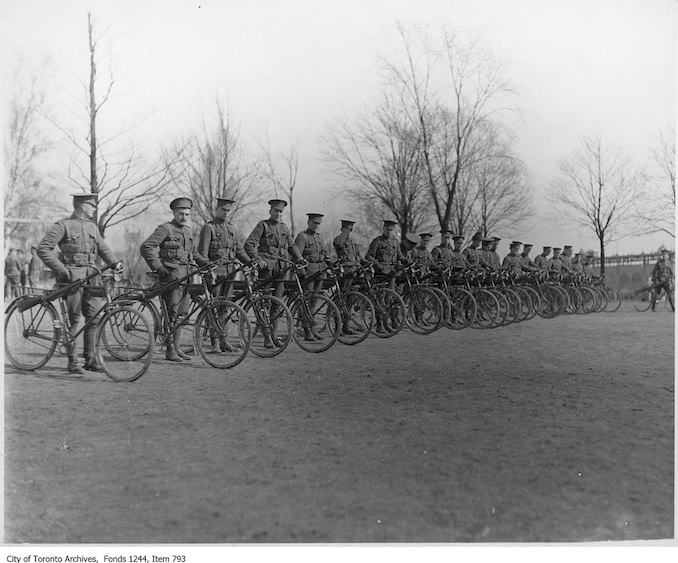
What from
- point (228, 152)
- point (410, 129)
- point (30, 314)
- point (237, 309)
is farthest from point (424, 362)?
point (30, 314)

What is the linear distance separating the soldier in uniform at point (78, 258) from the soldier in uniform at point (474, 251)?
5361 millimetres

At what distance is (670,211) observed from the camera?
512 cm

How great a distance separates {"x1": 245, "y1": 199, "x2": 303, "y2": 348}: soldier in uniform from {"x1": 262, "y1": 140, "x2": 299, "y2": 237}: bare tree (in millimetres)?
763

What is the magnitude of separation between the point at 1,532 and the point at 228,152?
3558 millimetres

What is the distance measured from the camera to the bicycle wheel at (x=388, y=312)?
24.4 ft

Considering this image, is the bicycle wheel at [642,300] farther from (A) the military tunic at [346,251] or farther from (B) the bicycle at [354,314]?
(B) the bicycle at [354,314]

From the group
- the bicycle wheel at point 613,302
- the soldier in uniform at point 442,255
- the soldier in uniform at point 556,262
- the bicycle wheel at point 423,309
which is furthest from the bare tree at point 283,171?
the bicycle wheel at point 613,302

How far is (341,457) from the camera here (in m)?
3.16

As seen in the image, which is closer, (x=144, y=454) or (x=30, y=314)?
(x=144, y=454)

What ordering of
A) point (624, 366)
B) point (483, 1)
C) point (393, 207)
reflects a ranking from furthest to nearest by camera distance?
point (393, 207) → point (624, 366) → point (483, 1)

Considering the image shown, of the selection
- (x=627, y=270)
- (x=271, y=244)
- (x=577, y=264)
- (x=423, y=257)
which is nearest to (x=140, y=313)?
(x=271, y=244)

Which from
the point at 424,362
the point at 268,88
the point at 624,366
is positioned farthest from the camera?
the point at 424,362

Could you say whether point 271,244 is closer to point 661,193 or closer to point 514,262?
point 661,193

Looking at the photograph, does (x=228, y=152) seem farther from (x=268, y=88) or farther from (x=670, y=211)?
(x=670, y=211)
